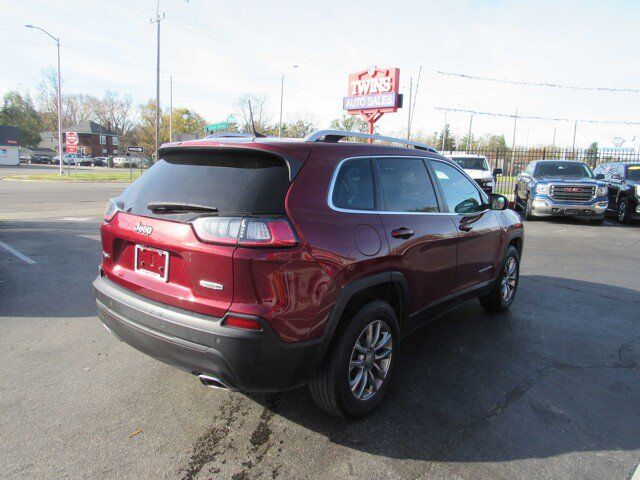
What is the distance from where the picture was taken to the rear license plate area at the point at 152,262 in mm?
2676

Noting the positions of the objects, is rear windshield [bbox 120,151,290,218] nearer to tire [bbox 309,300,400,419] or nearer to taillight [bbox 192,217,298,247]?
taillight [bbox 192,217,298,247]

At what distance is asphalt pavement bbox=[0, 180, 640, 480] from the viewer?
8.36ft

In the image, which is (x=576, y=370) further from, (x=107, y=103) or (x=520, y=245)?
(x=107, y=103)

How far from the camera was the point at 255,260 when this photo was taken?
2354mm

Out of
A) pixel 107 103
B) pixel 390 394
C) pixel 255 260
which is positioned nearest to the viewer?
pixel 255 260

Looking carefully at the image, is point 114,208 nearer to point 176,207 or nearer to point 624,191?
point 176,207

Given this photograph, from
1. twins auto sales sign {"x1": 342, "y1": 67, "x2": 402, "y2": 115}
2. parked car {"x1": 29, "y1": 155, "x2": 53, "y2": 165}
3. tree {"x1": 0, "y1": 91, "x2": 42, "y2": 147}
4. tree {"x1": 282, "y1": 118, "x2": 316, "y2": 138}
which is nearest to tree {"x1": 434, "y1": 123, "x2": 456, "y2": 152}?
tree {"x1": 282, "y1": 118, "x2": 316, "y2": 138}

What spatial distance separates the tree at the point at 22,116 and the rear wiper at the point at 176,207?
11025 cm

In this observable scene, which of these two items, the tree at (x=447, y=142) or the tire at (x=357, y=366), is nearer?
the tire at (x=357, y=366)

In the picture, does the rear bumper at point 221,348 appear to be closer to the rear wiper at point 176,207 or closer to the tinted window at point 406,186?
the rear wiper at point 176,207

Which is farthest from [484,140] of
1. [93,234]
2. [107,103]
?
[93,234]

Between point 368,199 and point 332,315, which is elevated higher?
point 368,199

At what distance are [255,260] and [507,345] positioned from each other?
2.99 meters

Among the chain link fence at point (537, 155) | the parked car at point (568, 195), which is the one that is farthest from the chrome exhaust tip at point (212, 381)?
the chain link fence at point (537, 155)
